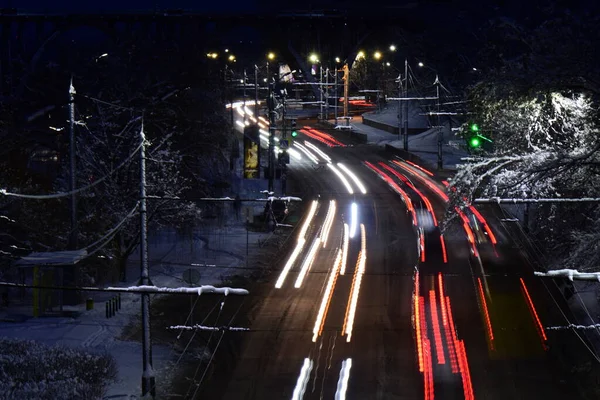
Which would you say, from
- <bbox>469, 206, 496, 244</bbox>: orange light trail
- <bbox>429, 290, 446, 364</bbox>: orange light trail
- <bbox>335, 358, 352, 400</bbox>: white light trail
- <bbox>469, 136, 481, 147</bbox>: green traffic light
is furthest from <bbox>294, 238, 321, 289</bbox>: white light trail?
<bbox>335, 358, 352, 400</bbox>: white light trail

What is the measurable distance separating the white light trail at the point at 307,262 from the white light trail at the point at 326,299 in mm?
1002

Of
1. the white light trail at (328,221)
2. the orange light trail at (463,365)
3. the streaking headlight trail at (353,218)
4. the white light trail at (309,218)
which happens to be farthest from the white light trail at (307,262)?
the orange light trail at (463,365)

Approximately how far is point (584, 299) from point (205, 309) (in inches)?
486

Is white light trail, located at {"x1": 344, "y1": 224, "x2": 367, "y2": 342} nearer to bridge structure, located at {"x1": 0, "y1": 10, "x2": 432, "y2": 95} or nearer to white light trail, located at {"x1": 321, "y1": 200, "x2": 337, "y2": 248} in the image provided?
white light trail, located at {"x1": 321, "y1": 200, "x2": 337, "y2": 248}

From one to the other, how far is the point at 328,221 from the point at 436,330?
1742 cm

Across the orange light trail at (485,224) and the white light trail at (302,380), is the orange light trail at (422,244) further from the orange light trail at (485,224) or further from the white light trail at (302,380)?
the white light trail at (302,380)

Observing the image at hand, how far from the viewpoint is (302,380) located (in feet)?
68.7

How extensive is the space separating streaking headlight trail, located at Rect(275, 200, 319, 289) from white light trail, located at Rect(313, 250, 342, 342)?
1772 mm

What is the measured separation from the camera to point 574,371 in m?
21.6

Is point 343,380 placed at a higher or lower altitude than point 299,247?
lower

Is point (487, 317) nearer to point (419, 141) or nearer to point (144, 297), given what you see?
point (144, 297)

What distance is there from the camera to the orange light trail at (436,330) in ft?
72.9

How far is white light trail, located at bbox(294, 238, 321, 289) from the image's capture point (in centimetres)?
3095

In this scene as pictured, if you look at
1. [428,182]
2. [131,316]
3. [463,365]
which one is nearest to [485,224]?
[428,182]
